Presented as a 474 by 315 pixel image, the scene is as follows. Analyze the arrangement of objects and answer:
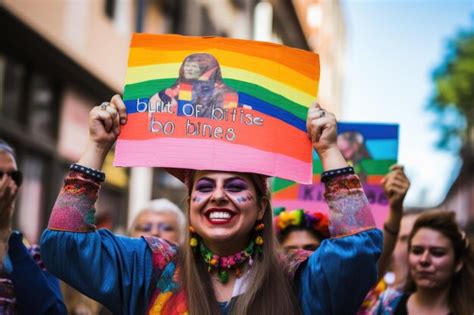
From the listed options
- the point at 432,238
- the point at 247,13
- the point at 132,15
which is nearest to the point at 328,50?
the point at 247,13

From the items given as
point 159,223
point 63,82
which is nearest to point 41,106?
point 63,82

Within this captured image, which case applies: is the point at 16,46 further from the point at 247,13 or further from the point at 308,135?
the point at 247,13

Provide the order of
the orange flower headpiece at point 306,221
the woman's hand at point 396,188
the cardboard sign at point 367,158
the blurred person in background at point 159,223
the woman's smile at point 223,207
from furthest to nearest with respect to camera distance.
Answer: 1. the blurred person in background at point 159,223
2. the cardboard sign at point 367,158
3. the orange flower headpiece at point 306,221
4. the woman's hand at point 396,188
5. the woman's smile at point 223,207

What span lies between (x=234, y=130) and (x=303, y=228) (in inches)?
60.9

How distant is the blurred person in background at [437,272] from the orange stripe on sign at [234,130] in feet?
5.05

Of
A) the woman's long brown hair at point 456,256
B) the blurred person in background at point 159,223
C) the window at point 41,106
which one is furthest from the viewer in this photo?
the window at point 41,106

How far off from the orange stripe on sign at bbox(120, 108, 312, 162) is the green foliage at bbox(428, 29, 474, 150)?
25690 millimetres

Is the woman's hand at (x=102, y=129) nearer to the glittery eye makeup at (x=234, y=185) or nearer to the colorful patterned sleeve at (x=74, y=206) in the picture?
the colorful patterned sleeve at (x=74, y=206)

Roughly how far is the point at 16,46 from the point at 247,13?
44.7 feet

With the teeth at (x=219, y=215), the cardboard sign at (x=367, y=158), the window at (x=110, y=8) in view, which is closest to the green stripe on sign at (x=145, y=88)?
the teeth at (x=219, y=215)

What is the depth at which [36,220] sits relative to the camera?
33.2ft

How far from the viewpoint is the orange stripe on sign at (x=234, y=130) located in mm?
3018

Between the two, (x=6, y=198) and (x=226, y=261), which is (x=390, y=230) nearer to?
(x=226, y=261)

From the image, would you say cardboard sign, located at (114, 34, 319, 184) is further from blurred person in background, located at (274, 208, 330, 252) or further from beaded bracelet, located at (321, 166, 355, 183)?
blurred person in background, located at (274, 208, 330, 252)
